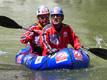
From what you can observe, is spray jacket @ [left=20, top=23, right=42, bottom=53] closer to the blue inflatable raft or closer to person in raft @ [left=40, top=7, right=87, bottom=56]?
person in raft @ [left=40, top=7, right=87, bottom=56]

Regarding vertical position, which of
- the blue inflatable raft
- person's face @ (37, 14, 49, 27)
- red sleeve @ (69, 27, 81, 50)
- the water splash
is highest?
person's face @ (37, 14, 49, 27)

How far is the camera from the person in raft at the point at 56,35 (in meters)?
6.60

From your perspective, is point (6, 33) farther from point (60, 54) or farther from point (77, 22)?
point (60, 54)

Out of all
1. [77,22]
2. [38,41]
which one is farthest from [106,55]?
[77,22]

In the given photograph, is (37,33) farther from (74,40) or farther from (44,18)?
(74,40)

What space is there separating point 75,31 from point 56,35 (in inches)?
200

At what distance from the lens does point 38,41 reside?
A: 7398 mm

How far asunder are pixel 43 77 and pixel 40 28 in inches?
72.6

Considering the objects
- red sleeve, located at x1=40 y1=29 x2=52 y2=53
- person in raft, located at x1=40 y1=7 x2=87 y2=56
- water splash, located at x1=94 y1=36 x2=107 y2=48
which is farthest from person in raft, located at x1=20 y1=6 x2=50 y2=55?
water splash, located at x1=94 y1=36 x2=107 y2=48

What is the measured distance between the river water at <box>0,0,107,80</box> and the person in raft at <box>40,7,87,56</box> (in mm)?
650

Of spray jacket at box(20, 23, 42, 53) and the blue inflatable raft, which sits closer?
the blue inflatable raft

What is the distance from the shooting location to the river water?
605 centimetres

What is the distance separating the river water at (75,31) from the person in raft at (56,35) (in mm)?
650

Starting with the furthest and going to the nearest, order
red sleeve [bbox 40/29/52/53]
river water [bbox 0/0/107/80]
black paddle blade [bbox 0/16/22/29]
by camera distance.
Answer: black paddle blade [bbox 0/16/22/29] → red sleeve [bbox 40/29/52/53] → river water [bbox 0/0/107/80]
